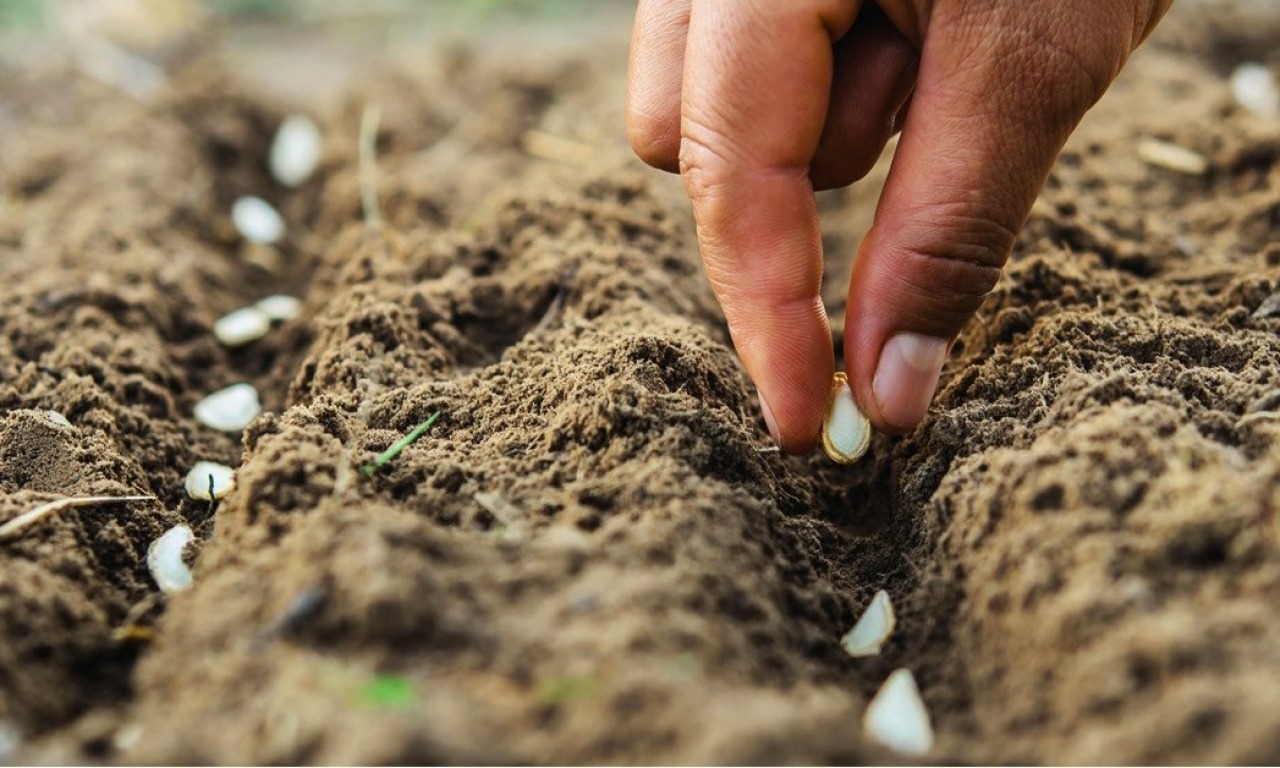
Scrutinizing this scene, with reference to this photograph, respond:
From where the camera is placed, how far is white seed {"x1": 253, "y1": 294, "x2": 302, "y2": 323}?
7.13ft

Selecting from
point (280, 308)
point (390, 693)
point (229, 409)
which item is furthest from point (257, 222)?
point (390, 693)

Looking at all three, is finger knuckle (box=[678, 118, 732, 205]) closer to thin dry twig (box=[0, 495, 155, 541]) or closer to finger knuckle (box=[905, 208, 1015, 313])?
finger knuckle (box=[905, 208, 1015, 313])

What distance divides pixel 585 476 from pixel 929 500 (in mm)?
439

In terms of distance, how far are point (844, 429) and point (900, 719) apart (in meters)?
0.53

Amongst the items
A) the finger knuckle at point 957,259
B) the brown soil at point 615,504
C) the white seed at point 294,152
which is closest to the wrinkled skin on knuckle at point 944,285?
the finger knuckle at point 957,259

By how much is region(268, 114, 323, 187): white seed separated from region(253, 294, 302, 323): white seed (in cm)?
60

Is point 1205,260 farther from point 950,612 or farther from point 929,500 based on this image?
point 950,612

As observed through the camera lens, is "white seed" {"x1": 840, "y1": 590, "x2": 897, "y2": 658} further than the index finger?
No

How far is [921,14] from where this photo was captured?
142cm

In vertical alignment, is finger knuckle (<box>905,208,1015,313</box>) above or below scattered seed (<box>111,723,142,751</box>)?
above

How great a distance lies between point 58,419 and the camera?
1651mm

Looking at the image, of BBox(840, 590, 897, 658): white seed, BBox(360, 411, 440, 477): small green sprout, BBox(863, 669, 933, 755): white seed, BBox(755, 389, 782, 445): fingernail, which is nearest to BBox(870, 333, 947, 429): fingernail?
BBox(755, 389, 782, 445): fingernail

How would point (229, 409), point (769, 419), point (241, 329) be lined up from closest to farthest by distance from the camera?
point (769, 419), point (229, 409), point (241, 329)

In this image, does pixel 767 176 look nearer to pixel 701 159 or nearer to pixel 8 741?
pixel 701 159
